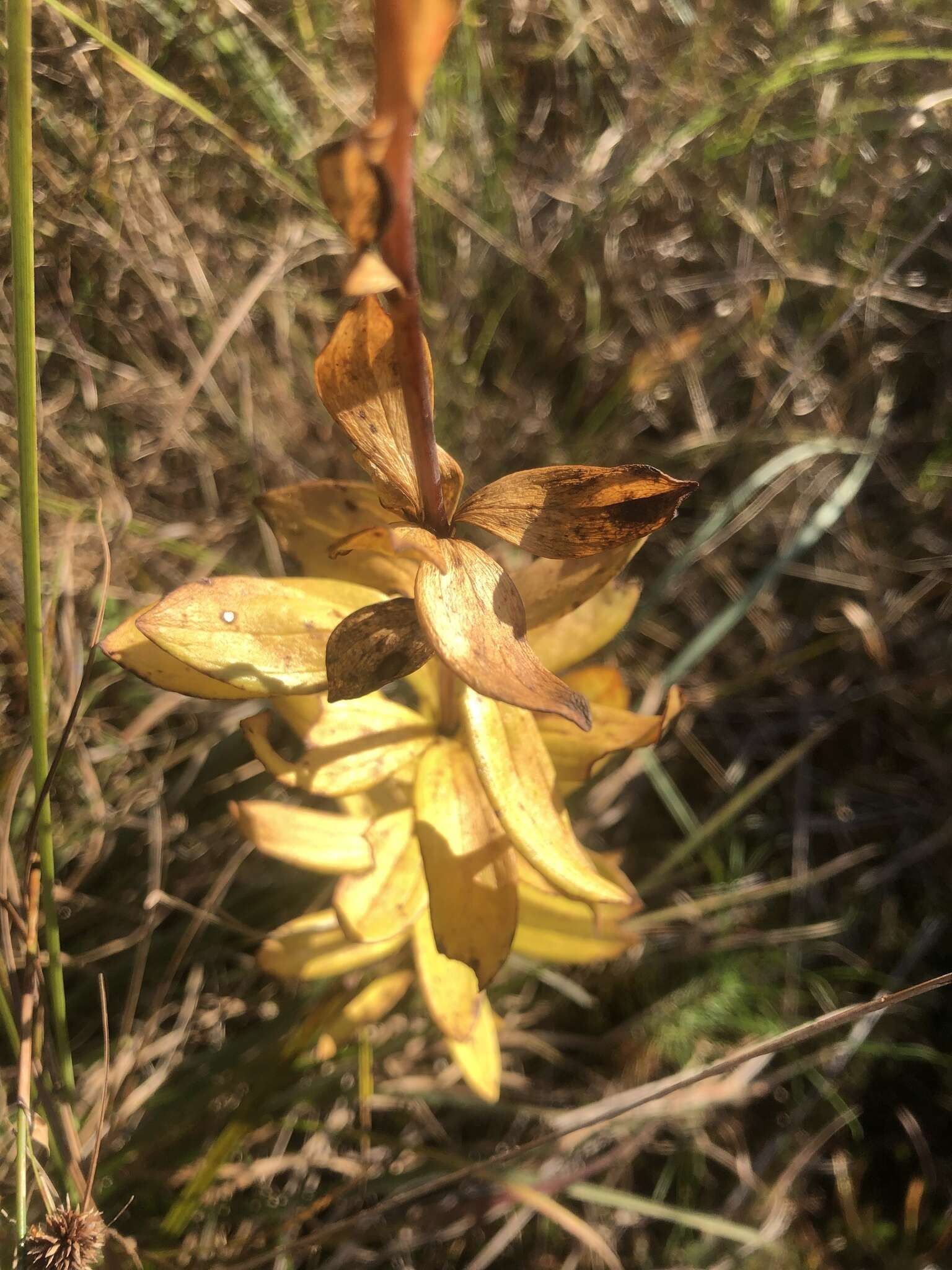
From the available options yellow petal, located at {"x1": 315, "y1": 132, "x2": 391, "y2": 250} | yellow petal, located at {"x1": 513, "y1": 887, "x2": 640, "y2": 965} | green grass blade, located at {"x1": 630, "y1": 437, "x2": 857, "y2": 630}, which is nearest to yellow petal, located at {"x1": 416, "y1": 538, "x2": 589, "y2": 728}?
yellow petal, located at {"x1": 315, "y1": 132, "x2": 391, "y2": 250}

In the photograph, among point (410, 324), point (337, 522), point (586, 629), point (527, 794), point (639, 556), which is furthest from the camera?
point (639, 556)

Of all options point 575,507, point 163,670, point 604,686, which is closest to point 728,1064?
point 604,686

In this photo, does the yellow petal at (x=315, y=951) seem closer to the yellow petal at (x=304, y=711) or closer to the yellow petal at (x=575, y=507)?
the yellow petal at (x=304, y=711)

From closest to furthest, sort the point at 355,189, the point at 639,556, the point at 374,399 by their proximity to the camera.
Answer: the point at 355,189 < the point at 374,399 < the point at 639,556

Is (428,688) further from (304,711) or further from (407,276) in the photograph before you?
(407,276)

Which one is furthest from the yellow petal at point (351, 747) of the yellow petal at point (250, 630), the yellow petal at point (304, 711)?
the yellow petal at point (250, 630)

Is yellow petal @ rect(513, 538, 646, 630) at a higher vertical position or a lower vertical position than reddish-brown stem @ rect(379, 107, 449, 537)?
lower

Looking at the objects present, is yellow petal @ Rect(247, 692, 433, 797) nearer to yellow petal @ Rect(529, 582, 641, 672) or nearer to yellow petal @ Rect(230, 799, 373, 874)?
yellow petal @ Rect(230, 799, 373, 874)
